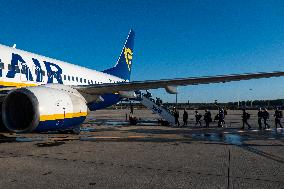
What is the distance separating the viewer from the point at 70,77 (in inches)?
704

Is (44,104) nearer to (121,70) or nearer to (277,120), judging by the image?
(277,120)

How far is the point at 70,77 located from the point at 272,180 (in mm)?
14451

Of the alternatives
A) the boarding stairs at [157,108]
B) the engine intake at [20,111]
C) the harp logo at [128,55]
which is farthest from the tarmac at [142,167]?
the harp logo at [128,55]

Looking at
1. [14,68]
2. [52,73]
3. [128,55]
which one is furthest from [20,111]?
[128,55]

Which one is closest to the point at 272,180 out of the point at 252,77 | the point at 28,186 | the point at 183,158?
the point at 183,158

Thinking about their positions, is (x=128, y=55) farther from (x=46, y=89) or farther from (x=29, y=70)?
(x=46, y=89)

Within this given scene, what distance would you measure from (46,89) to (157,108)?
14851 millimetres

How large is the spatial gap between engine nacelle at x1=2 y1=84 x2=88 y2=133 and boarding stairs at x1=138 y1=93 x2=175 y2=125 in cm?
1274

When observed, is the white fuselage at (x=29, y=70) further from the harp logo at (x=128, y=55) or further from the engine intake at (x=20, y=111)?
the harp logo at (x=128, y=55)

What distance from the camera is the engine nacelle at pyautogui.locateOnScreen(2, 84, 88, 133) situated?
380 inches

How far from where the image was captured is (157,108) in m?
24.5

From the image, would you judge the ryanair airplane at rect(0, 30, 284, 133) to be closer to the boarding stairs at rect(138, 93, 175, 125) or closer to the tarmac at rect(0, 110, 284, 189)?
the tarmac at rect(0, 110, 284, 189)

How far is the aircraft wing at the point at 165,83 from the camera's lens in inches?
535

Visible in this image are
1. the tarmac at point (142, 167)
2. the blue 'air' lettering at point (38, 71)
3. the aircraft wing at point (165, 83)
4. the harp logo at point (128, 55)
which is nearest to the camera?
the tarmac at point (142, 167)
